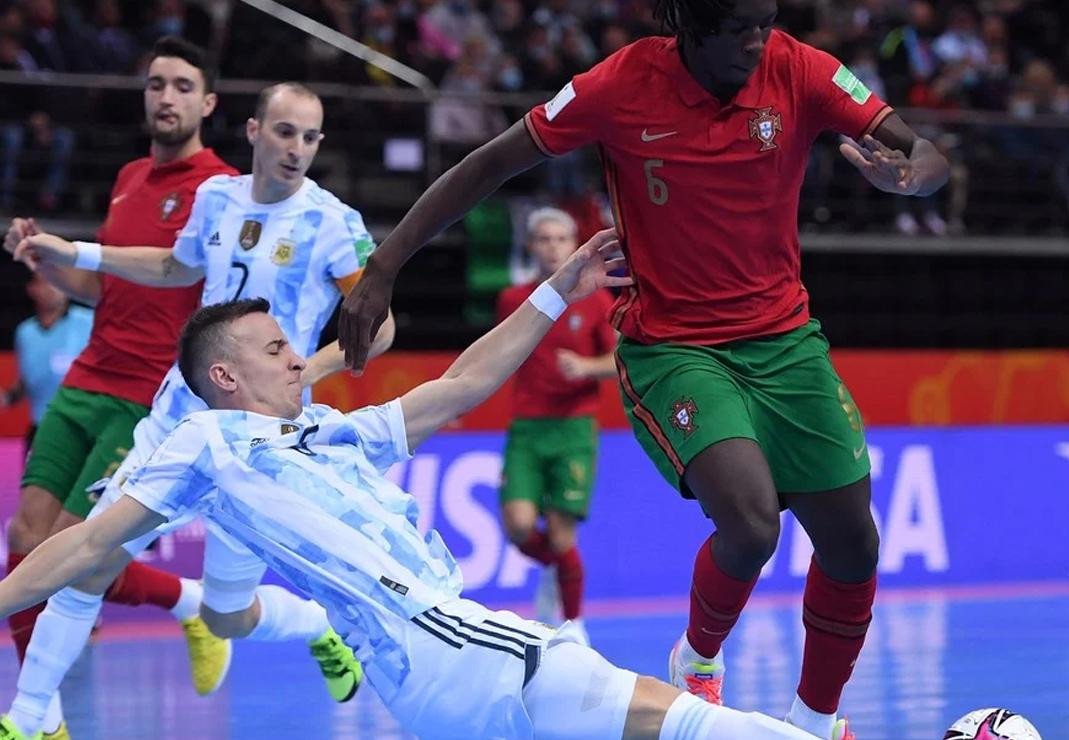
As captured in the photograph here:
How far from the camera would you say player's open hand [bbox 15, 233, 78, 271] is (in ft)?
18.6

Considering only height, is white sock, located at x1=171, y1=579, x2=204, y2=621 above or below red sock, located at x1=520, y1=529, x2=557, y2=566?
above

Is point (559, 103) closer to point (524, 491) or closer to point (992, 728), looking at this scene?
point (992, 728)

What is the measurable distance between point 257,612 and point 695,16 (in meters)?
2.89

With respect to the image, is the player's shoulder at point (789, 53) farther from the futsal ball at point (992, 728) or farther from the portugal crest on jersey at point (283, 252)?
the portugal crest on jersey at point (283, 252)

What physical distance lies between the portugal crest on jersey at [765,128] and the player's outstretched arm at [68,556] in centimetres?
191

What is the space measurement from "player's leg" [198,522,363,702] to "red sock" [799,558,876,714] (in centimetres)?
169

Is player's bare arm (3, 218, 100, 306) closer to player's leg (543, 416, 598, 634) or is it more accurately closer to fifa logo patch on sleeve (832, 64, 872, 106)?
player's leg (543, 416, 598, 634)

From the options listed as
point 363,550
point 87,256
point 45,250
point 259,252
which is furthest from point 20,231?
point 363,550

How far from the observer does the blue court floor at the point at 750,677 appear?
621 cm

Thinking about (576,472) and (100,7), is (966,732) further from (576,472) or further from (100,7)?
(100,7)

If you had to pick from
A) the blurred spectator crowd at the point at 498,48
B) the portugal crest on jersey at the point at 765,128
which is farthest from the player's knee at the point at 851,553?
the blurred spectator crowd at the point at 498,48

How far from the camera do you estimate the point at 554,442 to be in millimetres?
8516

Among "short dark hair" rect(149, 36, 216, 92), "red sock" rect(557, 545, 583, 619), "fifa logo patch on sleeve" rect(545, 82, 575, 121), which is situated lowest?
"red sock" rect(557, 545, 583, 619)

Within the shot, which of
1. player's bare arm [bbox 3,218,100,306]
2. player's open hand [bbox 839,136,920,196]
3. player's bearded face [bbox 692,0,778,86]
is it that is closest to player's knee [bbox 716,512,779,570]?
player's open hand [bbox 839,136,920,196]
